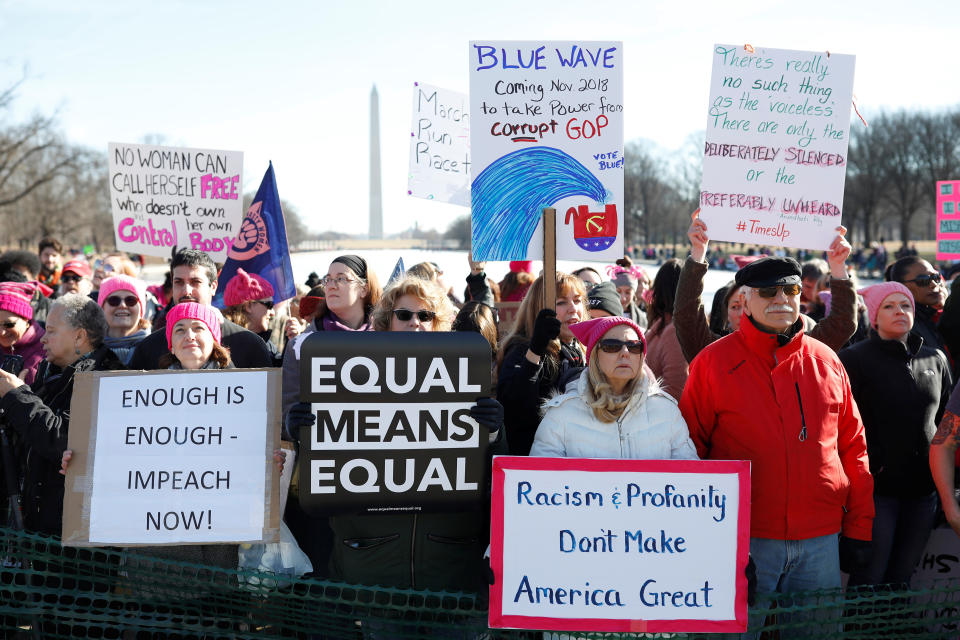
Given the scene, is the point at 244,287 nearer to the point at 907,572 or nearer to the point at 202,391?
the point at 202,391

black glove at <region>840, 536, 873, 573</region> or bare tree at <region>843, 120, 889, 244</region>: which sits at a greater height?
bare tree at <region>843, 120, 889, 244</region>

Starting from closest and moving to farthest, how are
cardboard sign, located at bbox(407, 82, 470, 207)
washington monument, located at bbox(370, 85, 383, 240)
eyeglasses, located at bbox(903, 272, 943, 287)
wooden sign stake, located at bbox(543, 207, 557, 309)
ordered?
1. wooden sign stake, located at bbox(543, 207, 557, 309)
2. eyeglasses, located at bbox(903, 272, 943, 287)
3. cardboard sign, located at bbox(407, 82, 470, 207)
4. washington monument, located at bbox(370, 85, 383, 240)

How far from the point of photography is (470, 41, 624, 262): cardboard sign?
4.64 meters

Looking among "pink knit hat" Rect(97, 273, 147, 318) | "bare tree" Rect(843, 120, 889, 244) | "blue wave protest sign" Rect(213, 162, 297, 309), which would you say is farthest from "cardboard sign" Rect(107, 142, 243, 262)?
"bare tree" Rect(843, 120, 889, 244)

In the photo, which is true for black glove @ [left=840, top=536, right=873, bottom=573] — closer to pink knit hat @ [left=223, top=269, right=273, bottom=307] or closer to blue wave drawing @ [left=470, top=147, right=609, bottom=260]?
blue wave drawing @ [left=470, top=147, right=609, bottom=260]

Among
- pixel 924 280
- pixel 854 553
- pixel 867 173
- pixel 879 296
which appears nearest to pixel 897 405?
pixel 879 296

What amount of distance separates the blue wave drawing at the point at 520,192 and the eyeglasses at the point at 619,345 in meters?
1.36

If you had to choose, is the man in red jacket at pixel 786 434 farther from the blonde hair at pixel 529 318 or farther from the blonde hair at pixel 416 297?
the blonde hair at pixel 416 297

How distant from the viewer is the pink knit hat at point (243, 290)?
6.19 meters

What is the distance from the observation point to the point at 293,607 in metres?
3.47

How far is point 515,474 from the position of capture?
327 centimetres

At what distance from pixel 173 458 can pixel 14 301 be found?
2137 millimetres

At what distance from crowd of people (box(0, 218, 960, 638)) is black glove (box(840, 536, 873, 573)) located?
0.01 meters

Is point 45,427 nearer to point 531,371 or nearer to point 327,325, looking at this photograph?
point 327,325
